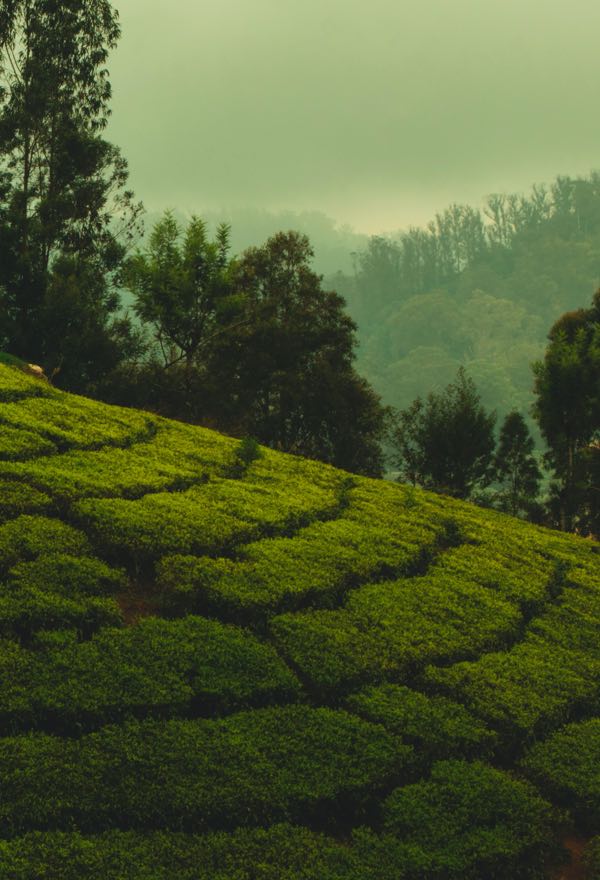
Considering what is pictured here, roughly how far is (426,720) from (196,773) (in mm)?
2756

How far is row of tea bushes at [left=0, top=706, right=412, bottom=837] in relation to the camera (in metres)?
6.74

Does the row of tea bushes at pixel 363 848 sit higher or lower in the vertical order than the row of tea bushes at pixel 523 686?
lower

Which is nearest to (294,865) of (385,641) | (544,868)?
(544,868)

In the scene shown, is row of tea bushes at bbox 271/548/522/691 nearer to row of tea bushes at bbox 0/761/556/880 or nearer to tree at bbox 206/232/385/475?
row of tea bushes at bbox 0/761/556/880

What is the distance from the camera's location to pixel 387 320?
616ft

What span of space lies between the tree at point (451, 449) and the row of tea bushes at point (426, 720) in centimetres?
2793

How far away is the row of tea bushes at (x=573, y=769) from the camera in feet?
26.6

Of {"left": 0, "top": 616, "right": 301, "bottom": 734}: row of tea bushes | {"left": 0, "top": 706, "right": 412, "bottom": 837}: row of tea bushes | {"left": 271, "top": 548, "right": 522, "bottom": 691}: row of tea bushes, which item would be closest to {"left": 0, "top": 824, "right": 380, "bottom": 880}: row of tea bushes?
{"left": 0, "top": 706, "right": 412, "bottom": 837}: row of tea bushes

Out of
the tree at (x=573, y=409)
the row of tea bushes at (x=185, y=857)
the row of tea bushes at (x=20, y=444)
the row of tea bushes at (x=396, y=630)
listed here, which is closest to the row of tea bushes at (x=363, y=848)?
the row of tea bushes at (x=185, y=857)

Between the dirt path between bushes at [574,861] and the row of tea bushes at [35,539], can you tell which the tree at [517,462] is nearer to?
the row of tea bushes at [35,539]

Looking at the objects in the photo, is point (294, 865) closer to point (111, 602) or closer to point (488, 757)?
point (488, 757)

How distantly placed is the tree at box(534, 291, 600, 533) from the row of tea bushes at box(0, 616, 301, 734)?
23.5m

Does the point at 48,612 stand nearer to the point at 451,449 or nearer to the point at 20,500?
the point at 20,500

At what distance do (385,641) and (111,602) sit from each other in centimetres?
343
